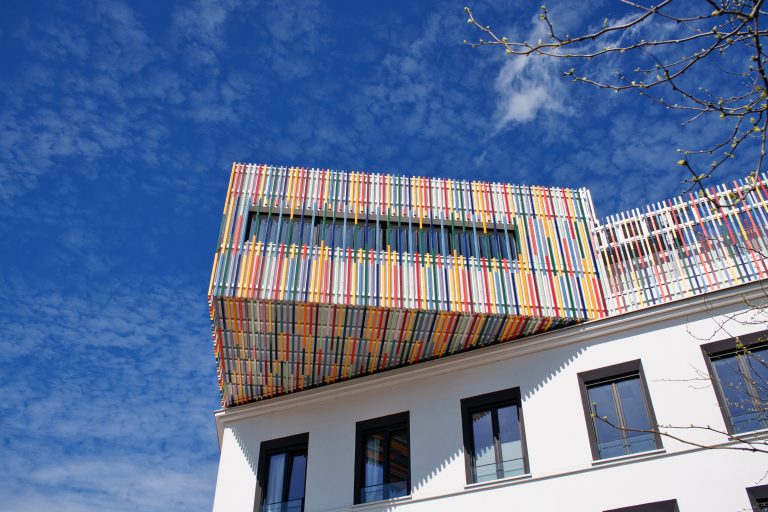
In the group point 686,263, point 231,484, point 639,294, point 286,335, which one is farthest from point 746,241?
point 231,484

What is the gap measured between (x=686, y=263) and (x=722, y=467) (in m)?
4.77

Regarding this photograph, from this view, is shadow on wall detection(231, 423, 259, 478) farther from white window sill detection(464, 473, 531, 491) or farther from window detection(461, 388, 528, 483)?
white window sill detection(464, 473, 531, 491)

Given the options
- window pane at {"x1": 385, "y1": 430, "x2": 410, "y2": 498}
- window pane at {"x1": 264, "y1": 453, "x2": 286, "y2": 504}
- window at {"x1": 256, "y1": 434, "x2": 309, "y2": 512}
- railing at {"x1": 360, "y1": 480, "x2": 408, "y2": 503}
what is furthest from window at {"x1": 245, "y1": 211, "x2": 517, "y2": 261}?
window pane at {"x1": 264, "y1": 453, "x2": 286, "y2": 504}

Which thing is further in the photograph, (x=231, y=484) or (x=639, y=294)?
(x=231, y=484)

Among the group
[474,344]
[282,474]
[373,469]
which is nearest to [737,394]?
[474,344]

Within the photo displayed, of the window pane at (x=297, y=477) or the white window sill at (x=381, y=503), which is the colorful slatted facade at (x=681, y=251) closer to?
the white window sill at (x=381, y=503)

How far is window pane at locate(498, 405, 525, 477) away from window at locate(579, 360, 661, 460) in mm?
1652

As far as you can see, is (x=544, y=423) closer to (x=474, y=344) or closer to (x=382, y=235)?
(x=474, y=344)

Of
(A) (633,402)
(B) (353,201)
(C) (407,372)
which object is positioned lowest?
(A) (633,402)

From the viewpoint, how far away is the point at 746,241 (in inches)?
596

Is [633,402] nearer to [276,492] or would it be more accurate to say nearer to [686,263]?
[686,263]

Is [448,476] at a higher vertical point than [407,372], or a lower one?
lower

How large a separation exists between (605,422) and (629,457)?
822 millimetres

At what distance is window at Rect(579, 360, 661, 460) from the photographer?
1430cm
